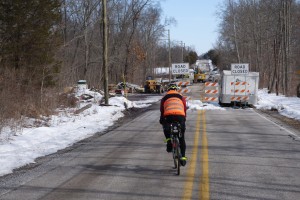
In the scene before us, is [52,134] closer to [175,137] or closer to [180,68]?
[175,137]

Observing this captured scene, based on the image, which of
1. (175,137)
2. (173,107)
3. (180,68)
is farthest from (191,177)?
(180,68)

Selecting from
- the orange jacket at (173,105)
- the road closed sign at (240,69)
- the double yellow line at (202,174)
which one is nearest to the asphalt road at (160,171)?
the double yellow line at (202,174)

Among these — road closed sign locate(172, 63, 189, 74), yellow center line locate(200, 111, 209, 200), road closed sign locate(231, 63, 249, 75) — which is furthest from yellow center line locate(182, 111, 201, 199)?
road closed sign locate(231, 63, 249, 75)

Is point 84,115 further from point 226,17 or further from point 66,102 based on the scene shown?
point 226,17

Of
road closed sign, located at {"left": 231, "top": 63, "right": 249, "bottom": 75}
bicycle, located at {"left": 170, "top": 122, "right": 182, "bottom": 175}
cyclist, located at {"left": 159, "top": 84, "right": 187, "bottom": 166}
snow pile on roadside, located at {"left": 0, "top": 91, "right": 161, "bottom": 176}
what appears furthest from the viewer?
road closed sign, located at {"left": 231, "top": 63, "right": 249, "bottom": 75}

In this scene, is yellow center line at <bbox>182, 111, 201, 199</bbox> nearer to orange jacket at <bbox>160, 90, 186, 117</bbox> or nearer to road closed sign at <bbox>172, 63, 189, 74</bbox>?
orange jacket at <bbox>160, 90, 186, 117</bbox>

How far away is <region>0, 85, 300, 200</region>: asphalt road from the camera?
23.2 ft

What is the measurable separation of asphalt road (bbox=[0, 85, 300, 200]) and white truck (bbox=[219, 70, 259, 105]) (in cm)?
1344

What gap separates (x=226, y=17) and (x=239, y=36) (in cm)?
410

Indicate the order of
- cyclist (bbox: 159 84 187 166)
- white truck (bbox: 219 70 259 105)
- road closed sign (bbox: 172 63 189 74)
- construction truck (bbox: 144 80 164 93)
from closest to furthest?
cyclist (bbox: 159 84 187 166) < white truck (bbox: 219 70 259 105) < road closed sign (bbox: 172 63 189 74) < construction truck (bbox: 144 80 164 93)

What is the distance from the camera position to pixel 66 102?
74.3 ft

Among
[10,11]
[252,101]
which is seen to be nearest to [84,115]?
[10,11]

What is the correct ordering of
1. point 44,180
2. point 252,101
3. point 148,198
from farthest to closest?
point 252,101, point 44,180, point 148,198

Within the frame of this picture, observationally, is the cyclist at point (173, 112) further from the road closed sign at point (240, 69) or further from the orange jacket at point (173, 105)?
the road closed sign at point (240, 69)
